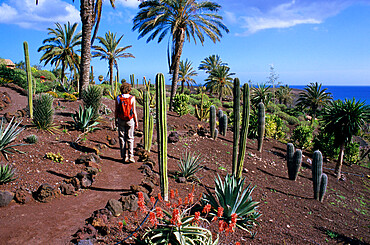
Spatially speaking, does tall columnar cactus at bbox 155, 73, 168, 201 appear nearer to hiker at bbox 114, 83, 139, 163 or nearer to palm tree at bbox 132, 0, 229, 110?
hiker at bbox 114, 83, 139, 163

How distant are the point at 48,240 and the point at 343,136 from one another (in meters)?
13.7

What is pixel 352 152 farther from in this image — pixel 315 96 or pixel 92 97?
pixel 315 96

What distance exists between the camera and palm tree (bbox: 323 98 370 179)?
12133 mm

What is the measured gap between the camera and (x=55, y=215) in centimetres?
414

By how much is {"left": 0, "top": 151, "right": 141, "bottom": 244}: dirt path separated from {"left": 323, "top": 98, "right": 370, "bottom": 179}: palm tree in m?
11.3

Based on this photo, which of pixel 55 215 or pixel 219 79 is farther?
pixel 219 79

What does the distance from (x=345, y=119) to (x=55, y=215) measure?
→ 13.1 m

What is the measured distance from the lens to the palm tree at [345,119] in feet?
39.8

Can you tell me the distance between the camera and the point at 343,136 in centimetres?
1280

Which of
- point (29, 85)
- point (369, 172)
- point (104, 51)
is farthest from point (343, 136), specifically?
point (104, 51)

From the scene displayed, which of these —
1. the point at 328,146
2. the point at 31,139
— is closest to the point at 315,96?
the point at 328,146

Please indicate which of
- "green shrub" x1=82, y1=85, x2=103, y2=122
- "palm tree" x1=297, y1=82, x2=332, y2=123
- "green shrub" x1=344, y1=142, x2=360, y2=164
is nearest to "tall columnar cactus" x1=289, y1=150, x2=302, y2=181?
"green shrub" x1=82, y1=85, x2=103, y2=122

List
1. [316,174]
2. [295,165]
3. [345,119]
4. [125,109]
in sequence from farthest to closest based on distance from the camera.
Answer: [345,119], [295,165], [316,174], [125,109]

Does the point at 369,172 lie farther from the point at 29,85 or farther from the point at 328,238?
the point at 29,85
